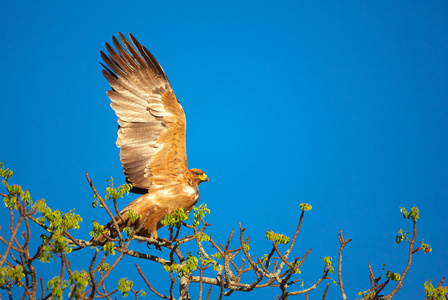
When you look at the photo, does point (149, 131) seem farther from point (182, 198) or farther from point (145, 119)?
point (182, 198)

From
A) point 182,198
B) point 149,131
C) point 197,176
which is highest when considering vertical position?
point 149,131

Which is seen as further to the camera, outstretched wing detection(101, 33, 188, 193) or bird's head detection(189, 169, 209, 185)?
bird's head detection(189, 169, 209, 185)

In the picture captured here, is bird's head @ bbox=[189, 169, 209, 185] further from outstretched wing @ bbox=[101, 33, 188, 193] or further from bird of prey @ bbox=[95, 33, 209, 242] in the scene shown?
outstretched wing @ bbox=[101, 33, 188, 193]

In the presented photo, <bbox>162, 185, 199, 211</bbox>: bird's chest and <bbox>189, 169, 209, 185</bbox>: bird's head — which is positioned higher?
<bbox>189, 169, 209, 185</bbox>: bird's head

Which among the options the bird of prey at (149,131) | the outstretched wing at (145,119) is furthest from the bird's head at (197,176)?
the outstretched wing at (145,119)

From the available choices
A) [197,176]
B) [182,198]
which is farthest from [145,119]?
[182,198]

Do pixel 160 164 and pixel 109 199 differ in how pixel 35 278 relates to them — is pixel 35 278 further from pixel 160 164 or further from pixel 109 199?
pixel 160 164

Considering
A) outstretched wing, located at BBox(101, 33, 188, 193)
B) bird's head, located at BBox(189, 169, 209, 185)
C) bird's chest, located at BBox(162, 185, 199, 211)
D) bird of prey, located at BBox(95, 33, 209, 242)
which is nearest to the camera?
bird's chest, located at BBox(162, 185, 199, 211)

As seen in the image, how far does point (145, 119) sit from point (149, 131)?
0.84 feet

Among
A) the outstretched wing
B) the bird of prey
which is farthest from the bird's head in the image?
the outstretched wing

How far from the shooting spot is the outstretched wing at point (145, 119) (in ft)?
25.1

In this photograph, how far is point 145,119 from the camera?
7.92 meters

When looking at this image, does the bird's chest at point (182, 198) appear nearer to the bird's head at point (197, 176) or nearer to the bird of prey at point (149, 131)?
the bird of prey at point (149, 131)

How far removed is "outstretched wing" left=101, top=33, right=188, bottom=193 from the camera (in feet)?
25.1
